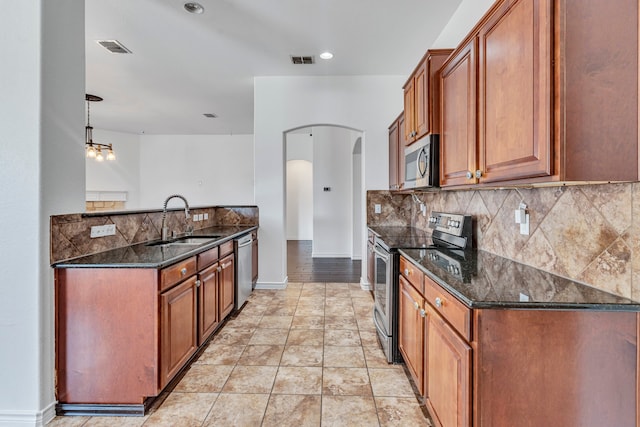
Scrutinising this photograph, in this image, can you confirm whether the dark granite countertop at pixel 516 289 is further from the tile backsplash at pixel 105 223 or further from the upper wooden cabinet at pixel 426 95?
the tile backsplash at pixel 105 223

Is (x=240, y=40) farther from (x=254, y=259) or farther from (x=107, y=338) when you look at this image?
(x=107, y=338)

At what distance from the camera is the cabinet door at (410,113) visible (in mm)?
2717

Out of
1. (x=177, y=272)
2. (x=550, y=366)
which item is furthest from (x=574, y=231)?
(x=177, y=272)

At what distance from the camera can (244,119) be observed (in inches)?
284

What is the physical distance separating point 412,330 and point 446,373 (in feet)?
2.03

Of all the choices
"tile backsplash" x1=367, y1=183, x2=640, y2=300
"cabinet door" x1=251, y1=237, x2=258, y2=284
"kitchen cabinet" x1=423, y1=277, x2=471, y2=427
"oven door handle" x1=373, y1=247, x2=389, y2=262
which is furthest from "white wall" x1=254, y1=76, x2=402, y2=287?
"kitchen cabinet" x1=423, y1=277, x2=471, y2=427

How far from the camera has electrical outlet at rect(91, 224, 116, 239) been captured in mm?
2260

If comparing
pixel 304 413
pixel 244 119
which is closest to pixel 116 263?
pixel 304 413

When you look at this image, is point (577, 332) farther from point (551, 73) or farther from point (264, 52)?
point (264, 52)

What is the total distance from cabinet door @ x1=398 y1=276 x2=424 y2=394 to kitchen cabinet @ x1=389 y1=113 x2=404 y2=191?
5.37 feet

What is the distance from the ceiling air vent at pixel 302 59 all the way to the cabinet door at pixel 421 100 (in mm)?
1777

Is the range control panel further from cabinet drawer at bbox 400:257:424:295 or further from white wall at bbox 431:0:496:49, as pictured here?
white wall at bbox 431:0:496:49
